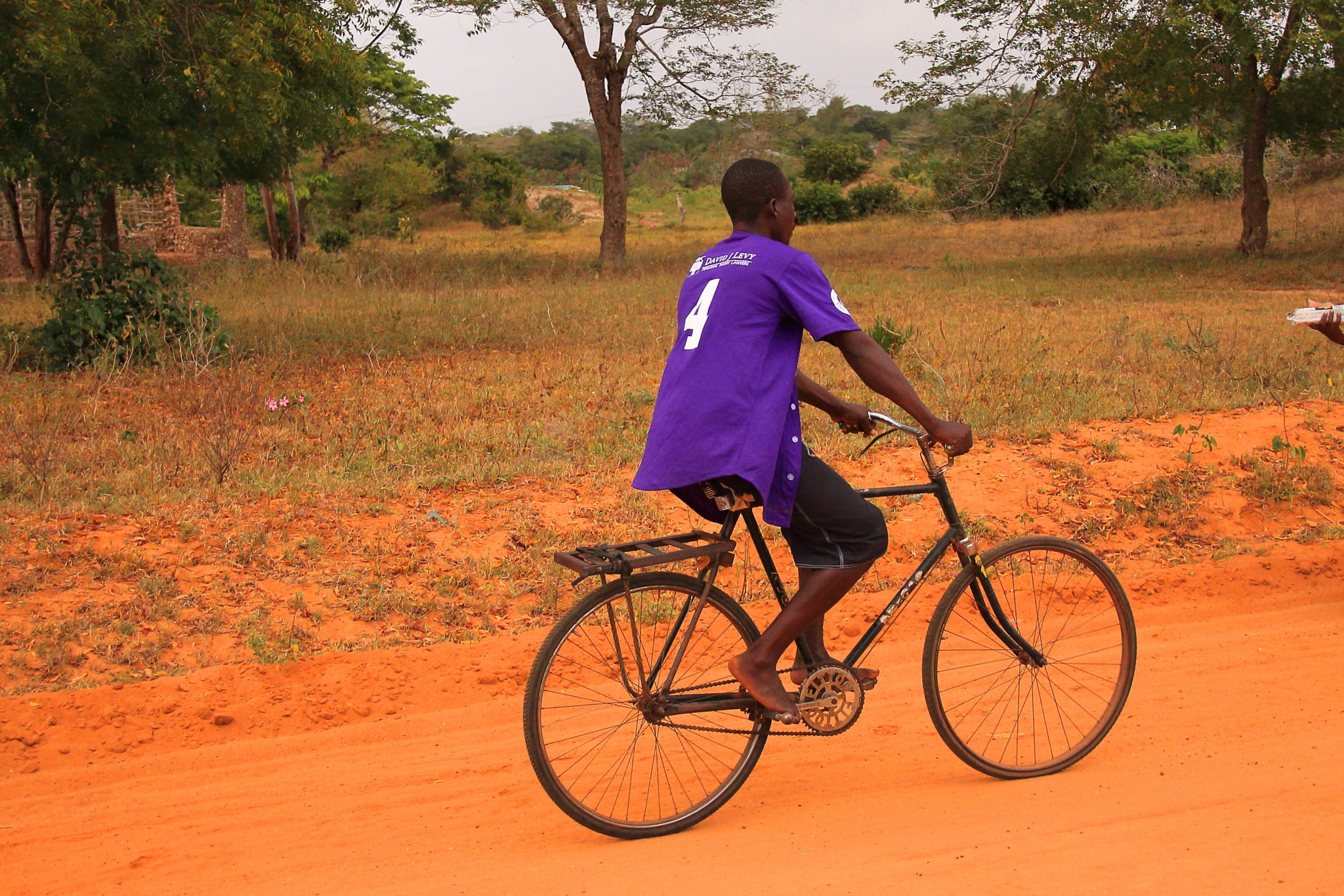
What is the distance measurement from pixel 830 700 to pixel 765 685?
239 mm

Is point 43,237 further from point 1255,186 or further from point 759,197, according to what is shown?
point 1255,186

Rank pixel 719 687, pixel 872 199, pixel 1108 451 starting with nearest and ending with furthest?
pixel 719 687
pixel 1108 451
pixel 872 199

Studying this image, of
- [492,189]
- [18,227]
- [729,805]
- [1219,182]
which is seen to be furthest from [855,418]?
[492,189]

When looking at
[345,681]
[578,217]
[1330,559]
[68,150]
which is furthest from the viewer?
[578,217]

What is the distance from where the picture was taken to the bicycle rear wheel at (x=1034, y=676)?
3.45m

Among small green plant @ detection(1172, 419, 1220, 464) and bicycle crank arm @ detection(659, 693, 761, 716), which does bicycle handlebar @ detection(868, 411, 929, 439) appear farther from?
small green plant @ detection(1172, 419, 1220, 464)

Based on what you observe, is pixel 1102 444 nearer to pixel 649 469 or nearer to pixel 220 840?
pixel 649 469

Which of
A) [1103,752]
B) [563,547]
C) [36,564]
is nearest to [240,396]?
[36,564]

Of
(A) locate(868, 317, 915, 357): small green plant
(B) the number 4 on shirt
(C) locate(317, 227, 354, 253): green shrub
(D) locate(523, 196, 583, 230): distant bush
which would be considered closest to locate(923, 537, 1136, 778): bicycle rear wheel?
(B) the number 4 on shirt

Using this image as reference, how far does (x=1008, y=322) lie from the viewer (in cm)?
1258

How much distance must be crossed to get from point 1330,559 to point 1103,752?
9.30 ft

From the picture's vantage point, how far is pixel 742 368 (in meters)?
2.97

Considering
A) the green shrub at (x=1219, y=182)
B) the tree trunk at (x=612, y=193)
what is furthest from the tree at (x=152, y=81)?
the green shrub at (x=1219, y=182)

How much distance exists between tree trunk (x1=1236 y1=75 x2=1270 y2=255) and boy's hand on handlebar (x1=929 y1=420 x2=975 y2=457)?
58.0ft
